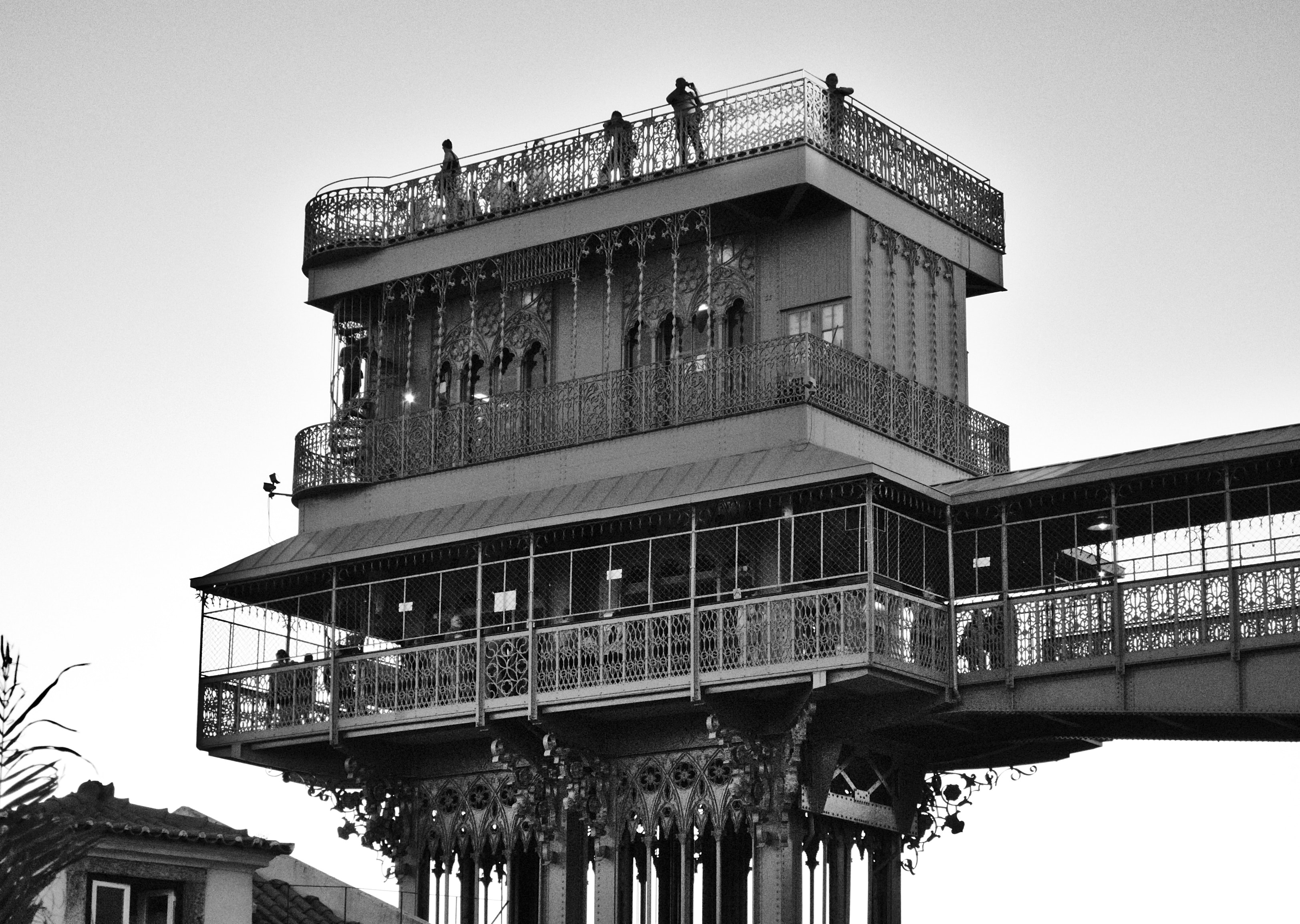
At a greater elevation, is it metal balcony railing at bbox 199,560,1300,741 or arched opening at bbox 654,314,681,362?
arched opening at bbox 654,314,681,362

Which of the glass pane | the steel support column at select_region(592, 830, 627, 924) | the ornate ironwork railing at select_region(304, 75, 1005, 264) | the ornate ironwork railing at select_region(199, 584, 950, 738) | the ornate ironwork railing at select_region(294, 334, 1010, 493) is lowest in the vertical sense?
the glass pane

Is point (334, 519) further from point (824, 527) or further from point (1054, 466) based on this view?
point (1054, 466)

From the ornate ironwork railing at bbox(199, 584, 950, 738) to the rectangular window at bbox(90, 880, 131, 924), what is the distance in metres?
5.83

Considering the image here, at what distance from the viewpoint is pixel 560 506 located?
30172mm

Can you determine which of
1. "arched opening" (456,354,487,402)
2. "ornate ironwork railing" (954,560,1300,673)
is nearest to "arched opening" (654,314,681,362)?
"arched opening" (456,354,487,402)

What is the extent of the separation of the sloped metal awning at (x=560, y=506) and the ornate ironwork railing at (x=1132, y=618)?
176 centimetres

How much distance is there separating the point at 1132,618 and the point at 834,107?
818cm

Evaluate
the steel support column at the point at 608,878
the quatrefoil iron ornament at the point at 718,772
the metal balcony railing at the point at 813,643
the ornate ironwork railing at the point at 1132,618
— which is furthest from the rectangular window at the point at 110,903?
the ornate ironwork railing at the point at 1132,618

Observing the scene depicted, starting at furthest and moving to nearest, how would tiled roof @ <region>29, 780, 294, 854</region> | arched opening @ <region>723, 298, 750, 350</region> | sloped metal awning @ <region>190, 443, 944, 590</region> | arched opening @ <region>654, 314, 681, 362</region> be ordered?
arched opening @ <region>654, 314, 681, 362</region>, arched opening @ <region>723, 298, 750, 350</region>, sloped metal awning @ <region>190, 443, 944, 590</region>, tiled roof @ <region>29, 780, 294, 854</region>

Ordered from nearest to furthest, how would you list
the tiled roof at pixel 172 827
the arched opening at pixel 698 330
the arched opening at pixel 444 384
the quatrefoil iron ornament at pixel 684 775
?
1. the tiled roof at pixel 172 827
2. the quatrefoil iron ornament at pixel 684 775
3. the arched opening at pixel 698 330
4. the arched opening at pixel 444 384

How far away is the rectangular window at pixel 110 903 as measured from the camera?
2517 centimetres

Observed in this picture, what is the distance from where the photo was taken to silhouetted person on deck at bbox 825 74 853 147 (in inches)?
1200

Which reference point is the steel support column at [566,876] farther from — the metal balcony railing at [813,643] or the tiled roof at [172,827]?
the tiled roof at [172,827]

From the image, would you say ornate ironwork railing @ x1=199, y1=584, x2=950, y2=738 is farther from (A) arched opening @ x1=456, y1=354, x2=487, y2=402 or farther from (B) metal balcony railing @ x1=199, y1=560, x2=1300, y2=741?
(A) arched opening @ x1=456, y1=354, x2=487, y2=402
